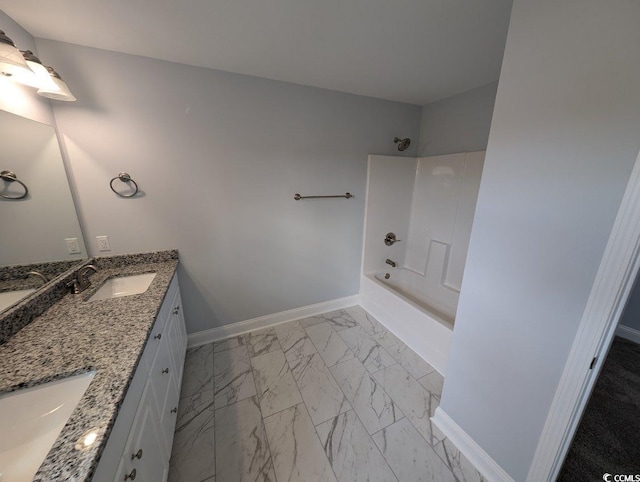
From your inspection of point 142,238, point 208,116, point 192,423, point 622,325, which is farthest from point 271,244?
point 622,325

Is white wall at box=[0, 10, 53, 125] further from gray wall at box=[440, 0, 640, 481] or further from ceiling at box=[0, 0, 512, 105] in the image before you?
gray wall at box=[440, 0, 640, 481]

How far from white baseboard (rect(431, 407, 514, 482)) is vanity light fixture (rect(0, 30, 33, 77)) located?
9.45 feet

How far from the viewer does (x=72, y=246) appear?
158 centimetres

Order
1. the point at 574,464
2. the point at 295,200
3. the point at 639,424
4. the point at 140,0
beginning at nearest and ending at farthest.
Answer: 1. the point at 140,0
2. the point at 574,464
3. the point at 639,424
4. the point at 295,200

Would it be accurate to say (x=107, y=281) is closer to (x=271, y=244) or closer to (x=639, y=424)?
(x=271, y=244)

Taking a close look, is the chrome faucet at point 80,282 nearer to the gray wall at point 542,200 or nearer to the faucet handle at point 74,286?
the faucet handle at point 74,286

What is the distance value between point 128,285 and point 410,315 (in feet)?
7.57

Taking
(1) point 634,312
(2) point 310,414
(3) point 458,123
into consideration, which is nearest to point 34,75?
(2) point 310,414

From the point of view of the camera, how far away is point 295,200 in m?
2.30

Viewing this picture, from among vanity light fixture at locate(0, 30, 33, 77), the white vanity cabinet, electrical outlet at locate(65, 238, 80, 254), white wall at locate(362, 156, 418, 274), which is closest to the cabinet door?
the white vanity cabinet

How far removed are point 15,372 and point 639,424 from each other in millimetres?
3311

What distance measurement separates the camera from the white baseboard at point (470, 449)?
1.25m

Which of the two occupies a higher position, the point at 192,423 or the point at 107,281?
the point at 107,281

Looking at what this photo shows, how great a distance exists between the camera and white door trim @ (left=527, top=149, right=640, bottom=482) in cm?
77
